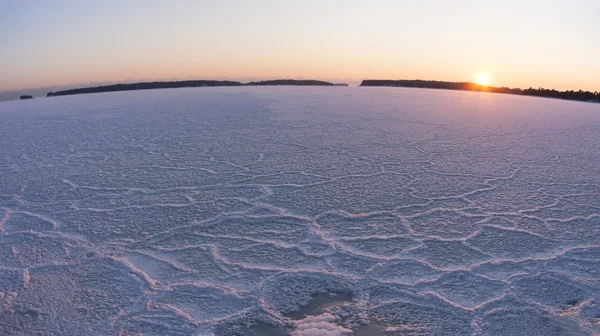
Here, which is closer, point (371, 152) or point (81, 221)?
point (81, 221)

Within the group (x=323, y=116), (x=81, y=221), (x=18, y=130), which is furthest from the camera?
(x=323, y=116)

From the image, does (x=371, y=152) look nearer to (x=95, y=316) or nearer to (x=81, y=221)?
(x=81, y=221)

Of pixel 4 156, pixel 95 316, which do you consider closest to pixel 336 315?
pixel 95 316

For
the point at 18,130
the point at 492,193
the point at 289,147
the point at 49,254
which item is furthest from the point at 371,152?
the point at 18,130

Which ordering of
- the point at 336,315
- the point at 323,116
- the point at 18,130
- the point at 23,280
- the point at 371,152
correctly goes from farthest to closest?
the point at 323,116 < the point at 18,130 < the point at 371,152 < the point at 23,280 < the point at 336,315

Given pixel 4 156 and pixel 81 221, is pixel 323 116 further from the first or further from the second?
pixel 81 221

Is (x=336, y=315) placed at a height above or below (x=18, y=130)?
below
